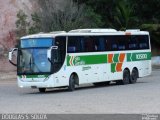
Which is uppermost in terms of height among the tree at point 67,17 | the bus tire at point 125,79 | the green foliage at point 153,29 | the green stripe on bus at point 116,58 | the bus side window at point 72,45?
the tree at point 67,17

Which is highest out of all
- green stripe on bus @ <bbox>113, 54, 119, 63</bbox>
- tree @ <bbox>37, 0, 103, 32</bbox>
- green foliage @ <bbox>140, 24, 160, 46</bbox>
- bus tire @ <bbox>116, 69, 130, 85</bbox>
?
tree @ <bbox>37, 0, 103, 32</bbox>

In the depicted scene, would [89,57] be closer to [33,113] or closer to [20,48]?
[20,48]

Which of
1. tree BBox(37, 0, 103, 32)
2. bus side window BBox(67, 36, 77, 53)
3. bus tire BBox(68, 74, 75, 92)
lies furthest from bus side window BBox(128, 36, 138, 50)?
tree BBox(37, 0, 103, 32)

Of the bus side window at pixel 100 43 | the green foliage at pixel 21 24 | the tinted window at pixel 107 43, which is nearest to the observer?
the tinted window at pixel 107 43

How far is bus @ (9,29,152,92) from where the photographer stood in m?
27.3

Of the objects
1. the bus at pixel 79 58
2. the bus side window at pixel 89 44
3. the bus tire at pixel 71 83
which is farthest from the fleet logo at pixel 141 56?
the bus tire at pixel 71 83

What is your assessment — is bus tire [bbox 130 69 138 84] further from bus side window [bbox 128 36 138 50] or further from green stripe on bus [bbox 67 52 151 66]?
bus side window [bbox 128 36 138 50]

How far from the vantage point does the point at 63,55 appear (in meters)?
27.8

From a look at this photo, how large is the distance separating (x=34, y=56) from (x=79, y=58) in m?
2.73

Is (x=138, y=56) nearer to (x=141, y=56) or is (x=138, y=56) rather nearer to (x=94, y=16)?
(x=141, y=56)

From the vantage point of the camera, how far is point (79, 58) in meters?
29.0

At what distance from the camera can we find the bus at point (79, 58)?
89.5 feet

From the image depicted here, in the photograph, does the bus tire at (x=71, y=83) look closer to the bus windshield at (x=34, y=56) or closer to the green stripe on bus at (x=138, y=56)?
the bus windshield at (x=34, y=56)

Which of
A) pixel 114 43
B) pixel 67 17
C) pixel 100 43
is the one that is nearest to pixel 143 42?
pixel 114 43
